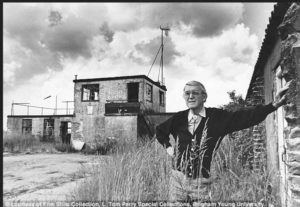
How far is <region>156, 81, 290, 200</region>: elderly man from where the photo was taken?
236cm

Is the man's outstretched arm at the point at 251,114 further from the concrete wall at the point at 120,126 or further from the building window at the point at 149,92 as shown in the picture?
the building window at the point at 149,92

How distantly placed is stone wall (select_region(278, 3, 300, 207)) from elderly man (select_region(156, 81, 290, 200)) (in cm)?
16

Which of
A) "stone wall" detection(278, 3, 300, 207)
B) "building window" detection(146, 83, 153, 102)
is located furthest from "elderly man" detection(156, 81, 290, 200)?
"building window" detection(146, 83, 153, 102)

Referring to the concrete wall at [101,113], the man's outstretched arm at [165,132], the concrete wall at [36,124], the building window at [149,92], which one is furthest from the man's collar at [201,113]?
the concrete wall at [36,124]

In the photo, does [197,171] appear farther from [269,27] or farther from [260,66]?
[260,66]

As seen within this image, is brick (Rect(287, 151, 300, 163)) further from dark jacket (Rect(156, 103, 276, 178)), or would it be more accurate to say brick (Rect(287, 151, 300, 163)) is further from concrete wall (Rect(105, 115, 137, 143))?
concrete wall (Rect(105, 115, 137, 143))

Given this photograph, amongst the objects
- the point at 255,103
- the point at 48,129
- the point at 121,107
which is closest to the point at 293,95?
the point at 255,103

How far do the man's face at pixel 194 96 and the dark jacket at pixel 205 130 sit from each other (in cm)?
14

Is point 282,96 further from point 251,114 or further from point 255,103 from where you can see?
point 255,103

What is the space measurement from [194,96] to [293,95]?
2.94 ft

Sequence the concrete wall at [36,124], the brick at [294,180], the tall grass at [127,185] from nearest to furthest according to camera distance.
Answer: the brick at [294,180]
the tall grass at [127,185]
the concrete wall at [36,124]

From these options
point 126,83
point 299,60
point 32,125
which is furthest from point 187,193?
point 32,125

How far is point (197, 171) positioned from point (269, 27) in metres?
2.04

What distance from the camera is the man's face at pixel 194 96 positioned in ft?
8.58
